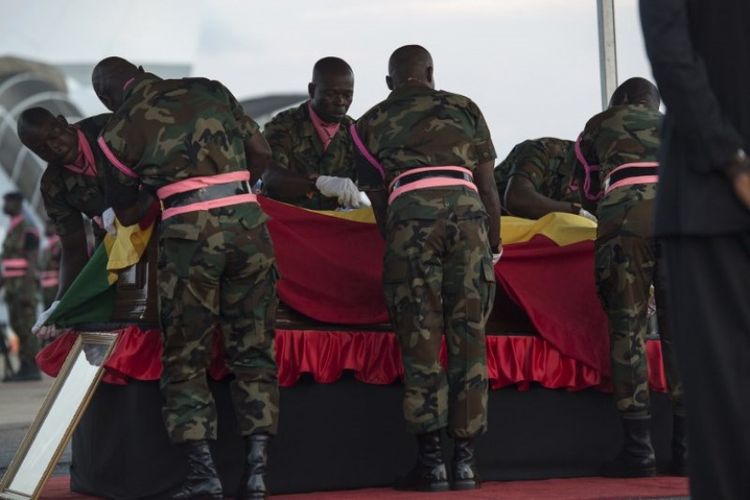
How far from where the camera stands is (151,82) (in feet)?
18.8

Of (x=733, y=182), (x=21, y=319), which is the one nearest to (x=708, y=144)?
(x=733, y=182)

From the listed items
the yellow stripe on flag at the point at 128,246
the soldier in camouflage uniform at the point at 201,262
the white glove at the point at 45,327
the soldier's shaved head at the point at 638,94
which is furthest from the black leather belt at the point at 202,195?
the soldier's shaved head at the point at 638,94

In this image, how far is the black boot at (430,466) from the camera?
605 cm

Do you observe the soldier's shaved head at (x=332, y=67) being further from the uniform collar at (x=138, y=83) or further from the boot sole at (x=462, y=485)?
the boot sole at (x=462, y=485)

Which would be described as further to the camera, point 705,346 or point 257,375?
point 257,375

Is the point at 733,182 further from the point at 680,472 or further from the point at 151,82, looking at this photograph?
the point at 680,472


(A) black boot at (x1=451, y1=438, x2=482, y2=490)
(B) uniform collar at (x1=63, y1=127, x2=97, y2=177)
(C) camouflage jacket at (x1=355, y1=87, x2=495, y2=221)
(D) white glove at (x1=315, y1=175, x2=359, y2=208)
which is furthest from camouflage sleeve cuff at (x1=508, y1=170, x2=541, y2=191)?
(B) uniform collar at (x1=63, y1=127, x2=97, y2=177)

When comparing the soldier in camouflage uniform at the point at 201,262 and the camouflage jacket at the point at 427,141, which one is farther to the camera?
the camouflage jacket at the point at 427,141

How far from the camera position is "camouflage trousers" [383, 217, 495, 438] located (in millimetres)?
6035

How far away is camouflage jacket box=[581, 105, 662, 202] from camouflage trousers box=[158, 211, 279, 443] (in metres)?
1.77

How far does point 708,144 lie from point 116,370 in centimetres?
332

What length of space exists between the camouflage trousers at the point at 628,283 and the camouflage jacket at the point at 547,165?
1.22m

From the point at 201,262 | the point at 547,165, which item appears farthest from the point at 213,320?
the point at 547,165

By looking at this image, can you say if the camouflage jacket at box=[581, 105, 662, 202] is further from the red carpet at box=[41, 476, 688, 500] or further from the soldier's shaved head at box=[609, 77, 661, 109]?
the red carpet at box=[41, 476, 688, 500]
